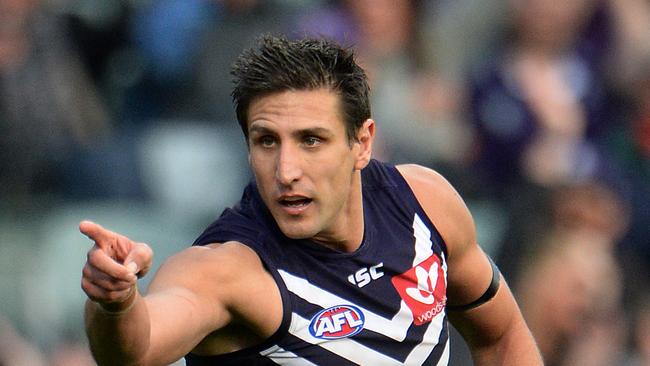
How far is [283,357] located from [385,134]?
426 centimetres

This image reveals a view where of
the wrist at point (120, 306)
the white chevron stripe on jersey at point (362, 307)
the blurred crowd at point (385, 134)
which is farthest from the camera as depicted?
the blurred crowd at point (385, 134)

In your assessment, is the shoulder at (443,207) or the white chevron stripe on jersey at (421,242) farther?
the shoulder at (443,207)

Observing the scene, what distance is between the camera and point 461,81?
912 centimetres

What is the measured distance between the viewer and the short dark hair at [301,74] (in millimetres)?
4426

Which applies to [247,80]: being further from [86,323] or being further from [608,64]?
[608,64]

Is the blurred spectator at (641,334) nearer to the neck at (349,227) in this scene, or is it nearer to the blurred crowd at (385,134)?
the blurred crowd at (385,134)

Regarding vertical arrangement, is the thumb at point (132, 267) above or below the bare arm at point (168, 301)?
above

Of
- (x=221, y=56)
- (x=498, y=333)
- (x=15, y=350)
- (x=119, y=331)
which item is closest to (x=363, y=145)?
(x=498, y=333)

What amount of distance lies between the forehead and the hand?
3.26 feet

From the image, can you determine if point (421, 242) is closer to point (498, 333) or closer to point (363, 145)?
point (363, 145)

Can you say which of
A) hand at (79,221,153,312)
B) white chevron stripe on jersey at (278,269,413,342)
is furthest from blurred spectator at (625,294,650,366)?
hand at (79,221,153,312)

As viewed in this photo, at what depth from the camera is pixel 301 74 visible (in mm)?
4438

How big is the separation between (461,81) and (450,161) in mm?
782

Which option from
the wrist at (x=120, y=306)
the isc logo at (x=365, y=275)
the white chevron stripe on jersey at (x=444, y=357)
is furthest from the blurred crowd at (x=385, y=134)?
the wrist at (x=120, y=306)
